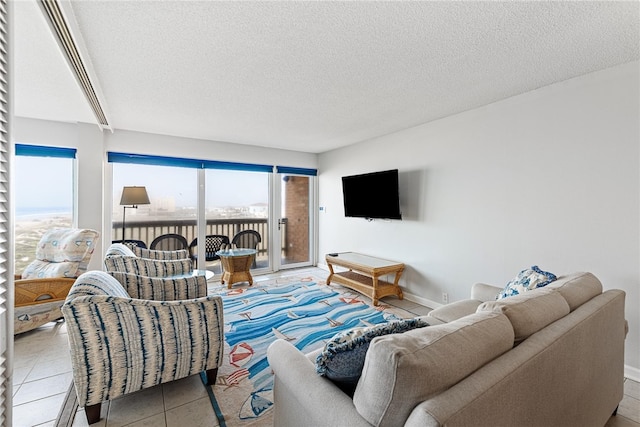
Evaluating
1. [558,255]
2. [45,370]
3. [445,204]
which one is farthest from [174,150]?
[558,255]

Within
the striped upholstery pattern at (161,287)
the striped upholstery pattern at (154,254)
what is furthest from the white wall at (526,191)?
the striped upholstery pattern at (154,254)

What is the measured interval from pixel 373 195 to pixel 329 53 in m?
2.44

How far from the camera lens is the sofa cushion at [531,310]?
1.21 m

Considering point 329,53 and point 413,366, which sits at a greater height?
point 329,53

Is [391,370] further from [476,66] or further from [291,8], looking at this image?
[476,66]

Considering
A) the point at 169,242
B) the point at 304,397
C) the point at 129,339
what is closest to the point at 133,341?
the point at 129,339

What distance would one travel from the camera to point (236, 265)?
171 inches

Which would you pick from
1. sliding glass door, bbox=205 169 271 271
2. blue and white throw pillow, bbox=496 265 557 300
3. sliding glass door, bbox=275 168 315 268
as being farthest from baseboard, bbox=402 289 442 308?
sliding glass door, bbox=205 169 271 271

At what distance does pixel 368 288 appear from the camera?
3826mm

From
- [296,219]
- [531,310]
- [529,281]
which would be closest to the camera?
[531,310]

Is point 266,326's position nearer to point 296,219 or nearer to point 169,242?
point 169,242

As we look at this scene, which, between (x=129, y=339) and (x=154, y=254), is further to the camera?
(x=154, y=254)

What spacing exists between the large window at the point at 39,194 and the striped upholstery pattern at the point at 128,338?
2.71 metres

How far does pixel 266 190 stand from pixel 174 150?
1665 millimetres
